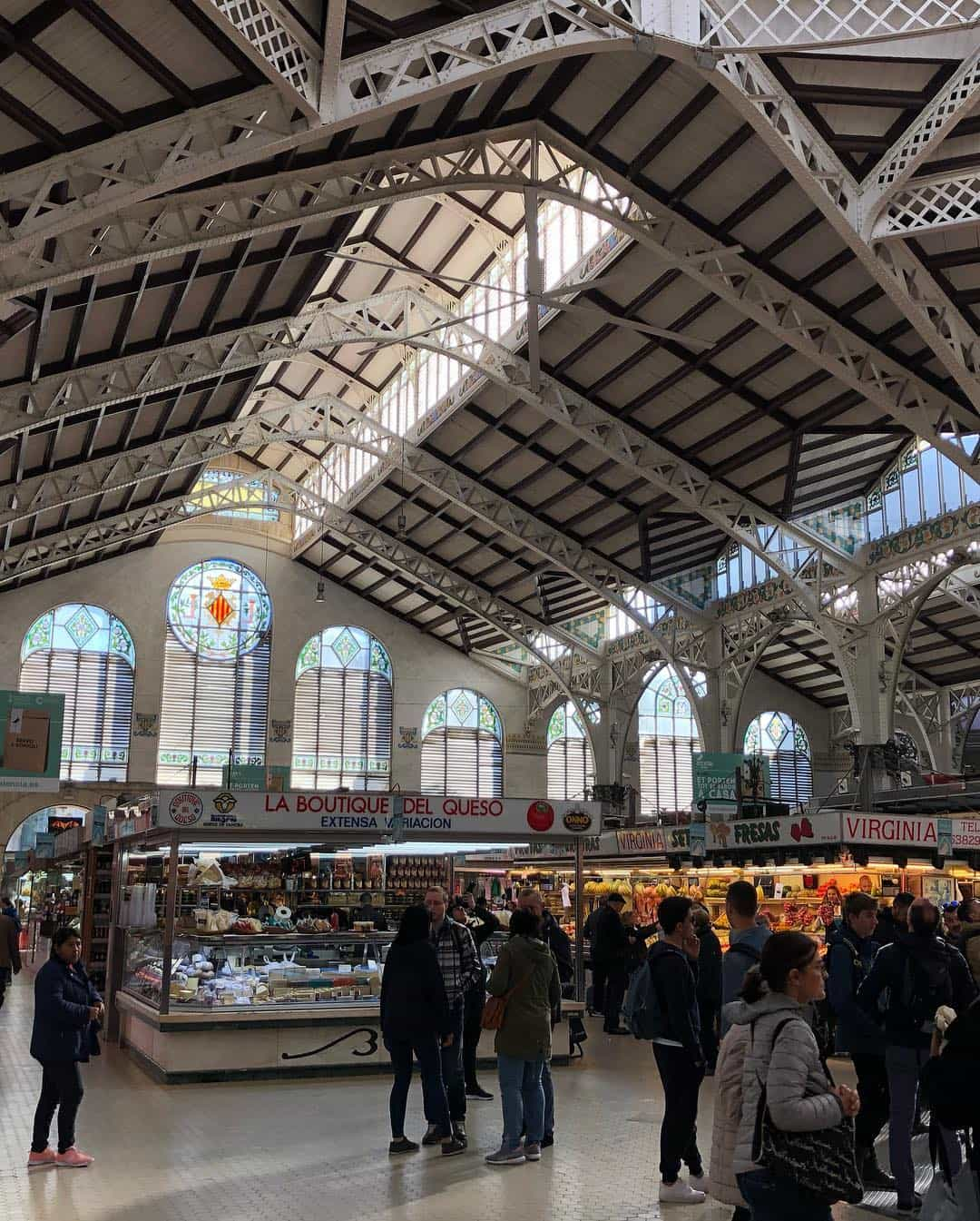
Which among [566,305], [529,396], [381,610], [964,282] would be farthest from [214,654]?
[964,282]

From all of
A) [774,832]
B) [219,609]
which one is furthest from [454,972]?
[219,609]

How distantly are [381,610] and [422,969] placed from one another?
26.3 metres

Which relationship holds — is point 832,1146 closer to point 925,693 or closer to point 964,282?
point 964,282

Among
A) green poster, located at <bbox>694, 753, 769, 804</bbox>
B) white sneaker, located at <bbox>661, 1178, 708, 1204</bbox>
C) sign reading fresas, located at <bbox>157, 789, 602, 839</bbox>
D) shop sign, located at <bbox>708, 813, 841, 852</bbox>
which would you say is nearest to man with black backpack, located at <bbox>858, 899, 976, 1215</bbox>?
white sneaker, located at <bbox>661, 1178, 708, 1204</bbox>

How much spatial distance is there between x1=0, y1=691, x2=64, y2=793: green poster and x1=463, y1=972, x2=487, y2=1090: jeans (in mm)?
10883

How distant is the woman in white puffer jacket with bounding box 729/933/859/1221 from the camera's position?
3.54 meters

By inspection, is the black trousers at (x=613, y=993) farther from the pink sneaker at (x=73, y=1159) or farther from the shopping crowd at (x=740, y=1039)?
the pink sneaker at (x=73, y=1159)

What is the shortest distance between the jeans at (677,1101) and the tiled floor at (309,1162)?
9.7 inches

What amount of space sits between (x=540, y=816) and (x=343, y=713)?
2124cm

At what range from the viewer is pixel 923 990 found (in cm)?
599

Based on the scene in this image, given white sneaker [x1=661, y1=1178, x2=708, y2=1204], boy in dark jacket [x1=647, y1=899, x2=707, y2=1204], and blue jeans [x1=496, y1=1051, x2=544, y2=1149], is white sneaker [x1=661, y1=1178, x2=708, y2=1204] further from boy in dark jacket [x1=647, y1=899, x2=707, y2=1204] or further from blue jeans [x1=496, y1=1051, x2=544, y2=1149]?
blue jeans [x1=496, y1=1051, x2=544, y2=1149]

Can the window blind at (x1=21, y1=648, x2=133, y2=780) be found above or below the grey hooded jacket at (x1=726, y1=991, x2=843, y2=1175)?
above

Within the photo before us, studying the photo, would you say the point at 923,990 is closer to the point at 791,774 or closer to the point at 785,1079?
the point at 785,1079

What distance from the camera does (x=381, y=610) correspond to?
110 feet
